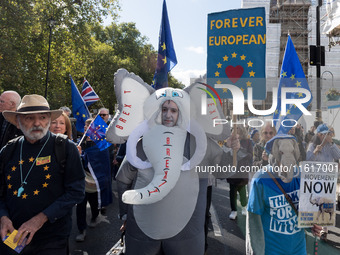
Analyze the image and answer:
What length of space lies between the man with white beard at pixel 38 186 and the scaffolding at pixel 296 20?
30.0 metres

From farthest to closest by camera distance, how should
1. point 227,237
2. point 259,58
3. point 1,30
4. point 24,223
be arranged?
point 1,30
point 227,237
point 259,58
point 24,223

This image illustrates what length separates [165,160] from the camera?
8.02ft

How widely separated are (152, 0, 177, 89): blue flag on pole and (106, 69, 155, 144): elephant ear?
646 millimetres

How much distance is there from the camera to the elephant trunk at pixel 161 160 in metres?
2.26

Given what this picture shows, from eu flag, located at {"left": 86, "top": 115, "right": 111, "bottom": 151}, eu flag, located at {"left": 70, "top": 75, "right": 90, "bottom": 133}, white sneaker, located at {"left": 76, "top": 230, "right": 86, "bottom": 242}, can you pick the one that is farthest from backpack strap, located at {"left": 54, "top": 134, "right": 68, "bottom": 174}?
eu flag, located at {"left": 70, "top": 75, "right": 90, "bottom": 133}

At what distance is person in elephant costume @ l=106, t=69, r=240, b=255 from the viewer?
8.14 feet

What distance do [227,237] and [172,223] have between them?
260cm

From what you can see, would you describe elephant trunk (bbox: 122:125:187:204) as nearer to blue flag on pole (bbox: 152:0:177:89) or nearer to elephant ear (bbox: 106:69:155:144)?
elephant ear (bbox: 106:69:155:144)

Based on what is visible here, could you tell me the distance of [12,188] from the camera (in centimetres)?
253

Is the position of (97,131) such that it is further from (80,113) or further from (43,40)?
(43,40)

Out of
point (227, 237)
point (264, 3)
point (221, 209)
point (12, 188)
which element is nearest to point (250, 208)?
point (12, 188)

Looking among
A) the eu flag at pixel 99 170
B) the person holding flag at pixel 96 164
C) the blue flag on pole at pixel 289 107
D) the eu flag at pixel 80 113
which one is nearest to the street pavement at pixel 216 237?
the person holding flag at pixel 96 164

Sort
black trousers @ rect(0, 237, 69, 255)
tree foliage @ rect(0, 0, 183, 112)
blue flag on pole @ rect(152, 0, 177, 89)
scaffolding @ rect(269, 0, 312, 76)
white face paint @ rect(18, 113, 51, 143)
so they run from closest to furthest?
1. black trousers @ rect(0, 237, 69, 255)
2. white face paint @ rect(18, 113, 51, 143)
3. blue flag on pole @ rect(152, 0, 177, 89)
4. tree foliage @ rect(0, 0, 183, 112)
5. scaffolding @ rect(269, 0, 312, 76)

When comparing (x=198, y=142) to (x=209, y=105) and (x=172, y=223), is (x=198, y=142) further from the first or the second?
(x=172, y=223)
